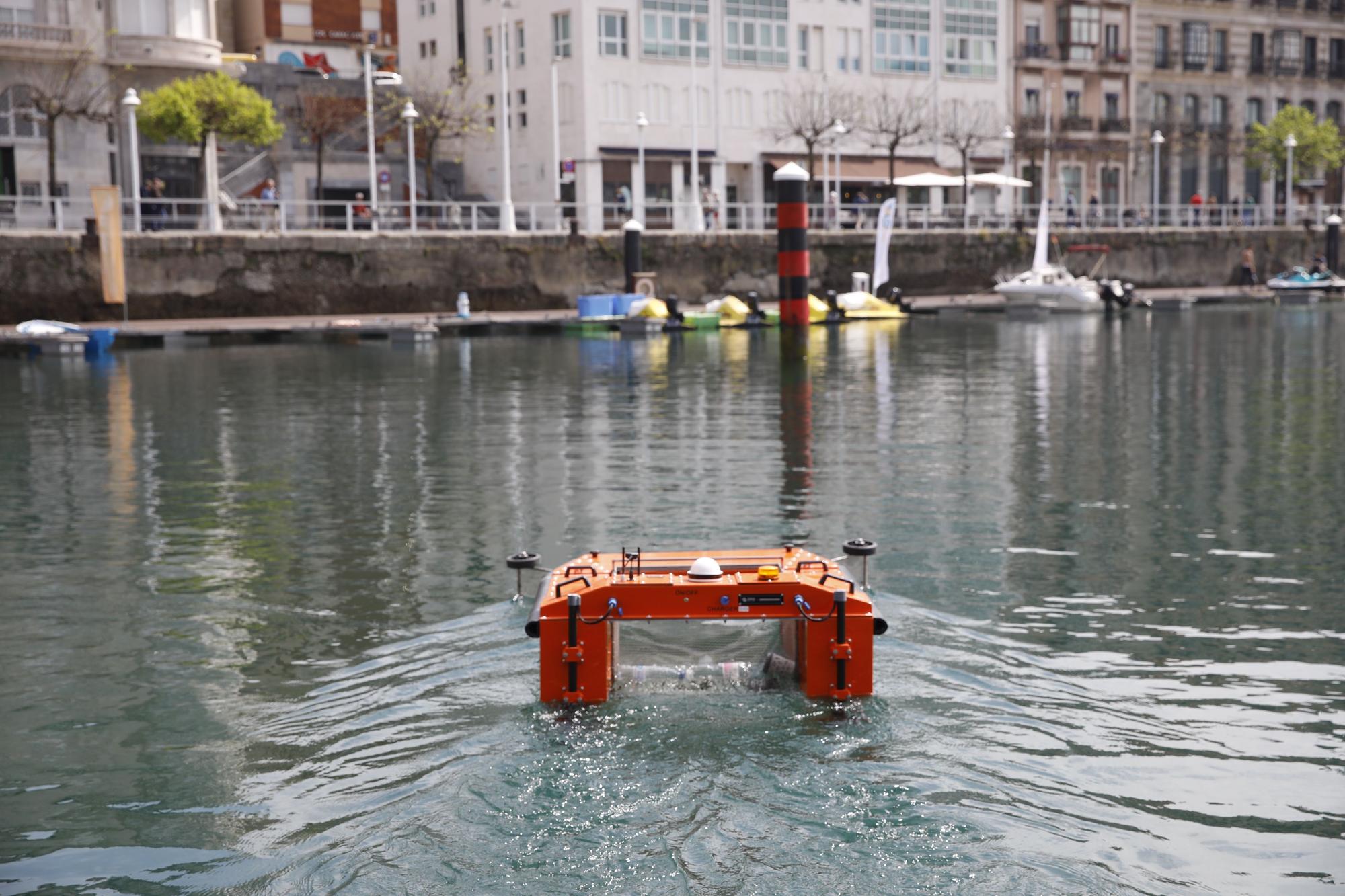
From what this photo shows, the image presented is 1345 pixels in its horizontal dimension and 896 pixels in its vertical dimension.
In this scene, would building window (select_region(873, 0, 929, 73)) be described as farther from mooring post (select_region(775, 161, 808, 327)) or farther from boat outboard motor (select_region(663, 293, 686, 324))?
mooring post (select_region(775, 161, 808, 327))

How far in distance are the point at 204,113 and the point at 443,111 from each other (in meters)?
12.5

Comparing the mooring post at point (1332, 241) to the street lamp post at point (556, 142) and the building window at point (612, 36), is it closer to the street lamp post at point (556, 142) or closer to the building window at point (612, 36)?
the building window at point (612, 36)

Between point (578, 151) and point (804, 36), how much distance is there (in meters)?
13.1

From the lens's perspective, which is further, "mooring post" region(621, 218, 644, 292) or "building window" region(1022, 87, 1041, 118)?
"building window" region(1022, 87, 1041, 118)

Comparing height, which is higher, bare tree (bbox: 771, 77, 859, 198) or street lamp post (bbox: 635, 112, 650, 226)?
bare tree (bbox: 771, 77, 859, 198)

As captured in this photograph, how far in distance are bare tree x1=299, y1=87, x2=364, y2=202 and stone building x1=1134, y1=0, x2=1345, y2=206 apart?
37.3 metres

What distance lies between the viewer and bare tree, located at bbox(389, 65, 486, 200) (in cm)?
5906

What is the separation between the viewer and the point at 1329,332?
42.0 m

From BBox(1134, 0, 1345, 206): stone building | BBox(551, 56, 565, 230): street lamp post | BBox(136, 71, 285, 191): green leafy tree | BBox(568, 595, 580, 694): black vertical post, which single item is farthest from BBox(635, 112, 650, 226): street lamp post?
BBox(568, 595, 580, 694): black vertical post

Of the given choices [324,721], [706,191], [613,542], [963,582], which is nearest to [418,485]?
[613,542]

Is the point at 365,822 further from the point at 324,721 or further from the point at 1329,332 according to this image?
the point at 1329,332

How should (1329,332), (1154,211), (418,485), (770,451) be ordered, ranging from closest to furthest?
(418,485) → (770,451) → (1329,332) → (1154,211)

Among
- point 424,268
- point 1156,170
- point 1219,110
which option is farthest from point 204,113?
point 1219,110

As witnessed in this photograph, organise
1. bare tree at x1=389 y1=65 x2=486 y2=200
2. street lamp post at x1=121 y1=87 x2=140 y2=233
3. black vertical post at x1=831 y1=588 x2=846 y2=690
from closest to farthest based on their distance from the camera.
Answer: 1. black vertical post at x1=831 y1=588 x2=846 y2=690
2. street lamp post at x1=121 y1=87 x2=140 y2=233
3. bare tree at x1=389 y1=65 x2=486 y2=200
